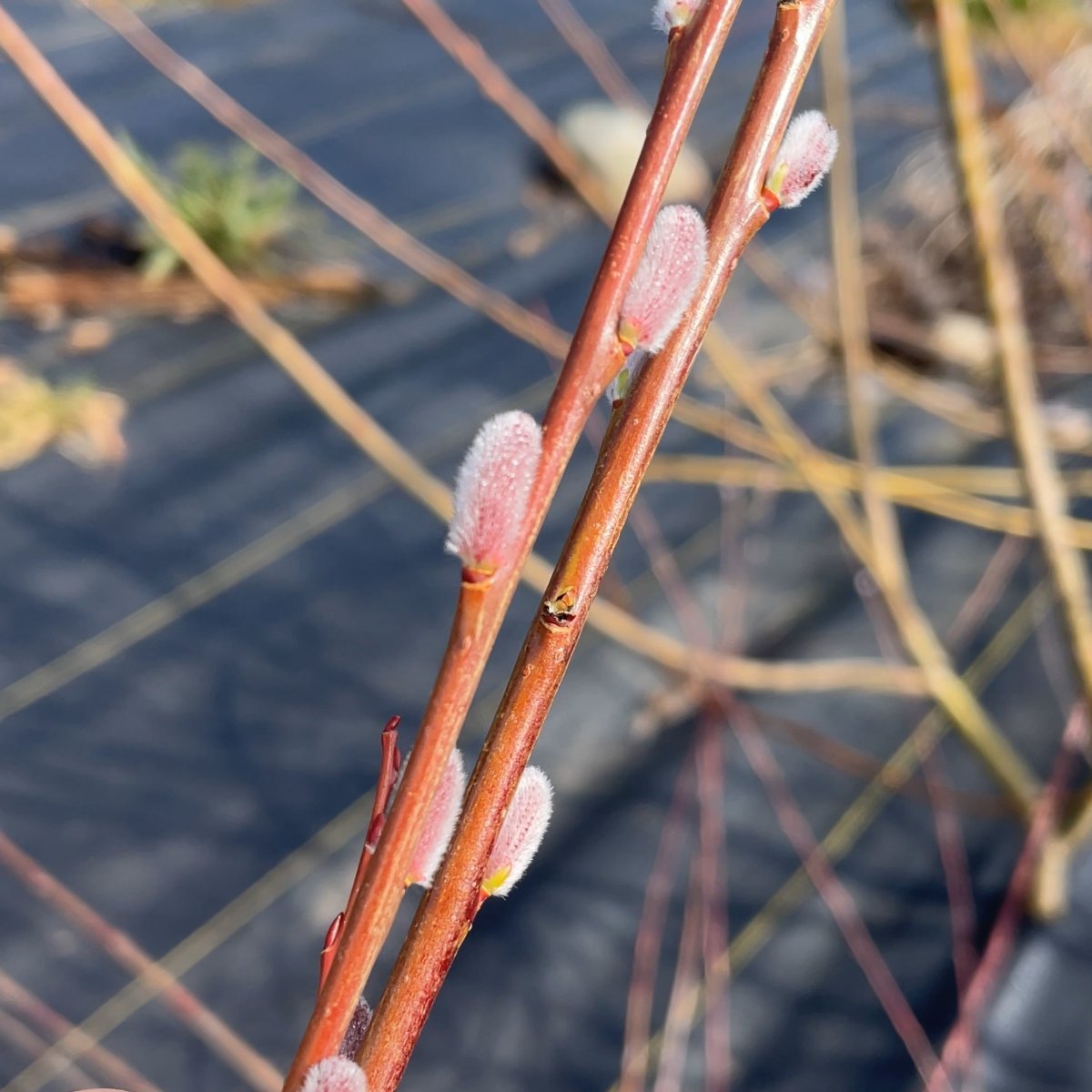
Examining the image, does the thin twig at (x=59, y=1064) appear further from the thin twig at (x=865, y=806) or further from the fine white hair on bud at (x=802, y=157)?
the fine white hair on bud at (x=802, y=157)

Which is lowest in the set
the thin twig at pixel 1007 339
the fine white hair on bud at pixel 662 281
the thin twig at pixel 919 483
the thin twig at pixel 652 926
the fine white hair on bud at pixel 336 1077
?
the fine white hair on bud at pixel 336 1077

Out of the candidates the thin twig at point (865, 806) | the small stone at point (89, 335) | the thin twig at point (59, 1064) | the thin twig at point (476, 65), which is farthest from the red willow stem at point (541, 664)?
the small stone at point (89, 335)

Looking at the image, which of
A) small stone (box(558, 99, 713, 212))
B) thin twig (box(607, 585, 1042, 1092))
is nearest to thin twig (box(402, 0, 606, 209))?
thin twig (box(607, 585, 1042, 1092))

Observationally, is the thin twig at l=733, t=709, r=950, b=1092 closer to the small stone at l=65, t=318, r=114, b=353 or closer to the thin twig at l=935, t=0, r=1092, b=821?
the thin twig at l=935, t=0, r=1092, b=821

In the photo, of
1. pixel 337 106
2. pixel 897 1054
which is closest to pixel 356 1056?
pixel 897 1054

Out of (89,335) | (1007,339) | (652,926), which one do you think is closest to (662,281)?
(1007,339)

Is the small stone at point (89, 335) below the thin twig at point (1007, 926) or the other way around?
the other way around

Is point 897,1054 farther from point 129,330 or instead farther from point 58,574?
point 129,330
